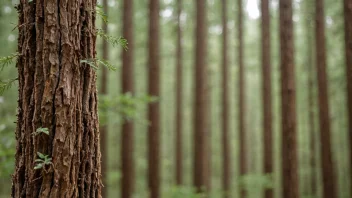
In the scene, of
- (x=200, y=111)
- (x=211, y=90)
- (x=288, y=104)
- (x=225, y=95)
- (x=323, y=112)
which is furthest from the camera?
(x=211, y=90)

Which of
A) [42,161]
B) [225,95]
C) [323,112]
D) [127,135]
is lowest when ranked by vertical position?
[127,135]

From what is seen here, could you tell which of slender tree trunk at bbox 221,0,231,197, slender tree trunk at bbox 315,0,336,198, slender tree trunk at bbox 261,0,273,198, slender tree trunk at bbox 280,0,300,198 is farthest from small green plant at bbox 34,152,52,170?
slender tree trunk at bbox 221,0,231,197

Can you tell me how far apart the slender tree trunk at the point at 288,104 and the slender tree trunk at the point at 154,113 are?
12.9 ft

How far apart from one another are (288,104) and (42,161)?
23.6ft

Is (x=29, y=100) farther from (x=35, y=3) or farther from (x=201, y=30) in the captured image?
(x=201, y=30)

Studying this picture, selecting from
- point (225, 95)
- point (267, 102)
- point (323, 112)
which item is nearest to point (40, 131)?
point (323, 112)

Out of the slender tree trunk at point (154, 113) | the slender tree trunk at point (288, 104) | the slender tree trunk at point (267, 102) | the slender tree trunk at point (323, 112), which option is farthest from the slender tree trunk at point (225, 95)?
the slender tree trunk at point (288, 104)

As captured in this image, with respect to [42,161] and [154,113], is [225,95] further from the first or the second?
[42,161]

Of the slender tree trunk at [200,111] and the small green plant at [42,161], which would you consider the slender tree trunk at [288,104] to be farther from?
the small green plant at [42,161]

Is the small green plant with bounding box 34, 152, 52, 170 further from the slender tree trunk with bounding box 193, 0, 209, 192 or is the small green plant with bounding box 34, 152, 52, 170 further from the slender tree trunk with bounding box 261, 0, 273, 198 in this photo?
the slender tree trunk with bounding box 261, 0, 273, 198

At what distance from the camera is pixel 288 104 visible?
Result: 8.68 m

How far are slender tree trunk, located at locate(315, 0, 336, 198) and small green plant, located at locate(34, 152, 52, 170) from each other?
1057 cm

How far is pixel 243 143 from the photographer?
1744 cm

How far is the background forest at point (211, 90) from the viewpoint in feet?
34.1
